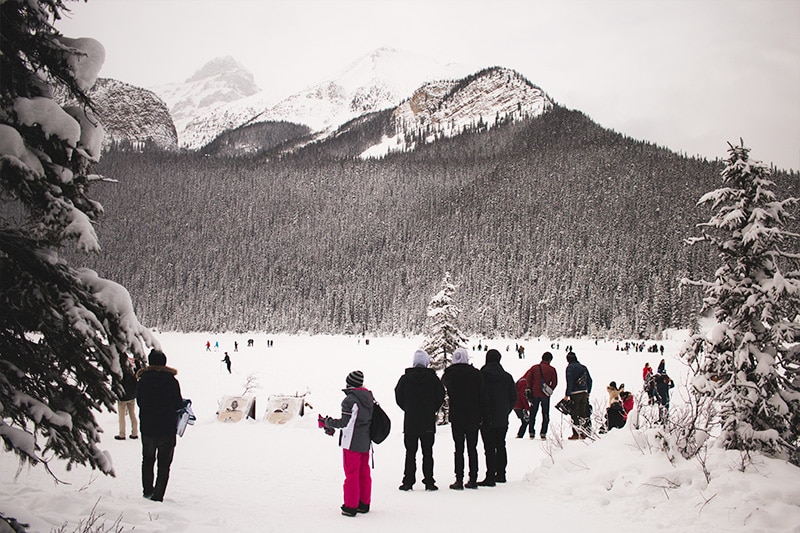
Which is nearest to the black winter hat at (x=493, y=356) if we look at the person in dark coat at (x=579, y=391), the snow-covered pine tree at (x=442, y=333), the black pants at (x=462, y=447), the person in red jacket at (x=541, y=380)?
the black pants at (x=462, y=447)

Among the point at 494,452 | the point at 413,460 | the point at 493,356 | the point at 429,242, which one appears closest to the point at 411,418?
the point at 413,460

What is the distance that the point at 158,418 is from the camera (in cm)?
584

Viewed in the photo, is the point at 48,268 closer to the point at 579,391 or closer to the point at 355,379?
the point at 355,379

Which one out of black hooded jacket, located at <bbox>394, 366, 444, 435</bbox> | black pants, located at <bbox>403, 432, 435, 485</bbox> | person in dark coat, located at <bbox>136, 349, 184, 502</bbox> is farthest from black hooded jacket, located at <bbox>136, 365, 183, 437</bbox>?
black pants, located at <bbox>403, 432, 435, 485</bbox>

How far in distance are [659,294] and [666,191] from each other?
180 ft

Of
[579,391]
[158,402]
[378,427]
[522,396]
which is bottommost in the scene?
[522,396]

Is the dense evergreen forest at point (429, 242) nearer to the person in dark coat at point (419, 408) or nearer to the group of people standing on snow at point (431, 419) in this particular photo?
the group of people standing on snow at point (431, 419)

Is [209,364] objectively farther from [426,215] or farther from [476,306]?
[426,215]

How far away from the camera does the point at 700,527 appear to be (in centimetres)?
500

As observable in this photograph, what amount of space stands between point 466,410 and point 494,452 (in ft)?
3.09

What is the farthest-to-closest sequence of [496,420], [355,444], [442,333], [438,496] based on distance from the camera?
[442,333]
[496,420]
[438,496]
[355,444]

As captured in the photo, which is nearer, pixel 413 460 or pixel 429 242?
pixel 413 460

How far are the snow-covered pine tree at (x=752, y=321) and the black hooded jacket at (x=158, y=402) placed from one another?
646cm

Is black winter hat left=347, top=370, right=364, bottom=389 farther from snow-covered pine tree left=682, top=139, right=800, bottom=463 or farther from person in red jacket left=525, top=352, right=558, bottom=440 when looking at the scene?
person in red jacket left=525, top=352, right=558, bottom=440
